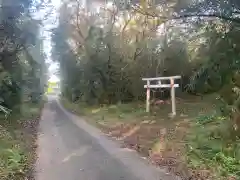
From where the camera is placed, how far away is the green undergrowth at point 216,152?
8367mm

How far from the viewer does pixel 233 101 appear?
11.2 meters

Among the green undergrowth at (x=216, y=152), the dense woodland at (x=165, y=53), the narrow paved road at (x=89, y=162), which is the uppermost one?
the dense woodland at (x=165, y=53)

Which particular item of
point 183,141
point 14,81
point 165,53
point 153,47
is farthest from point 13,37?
point 183,141

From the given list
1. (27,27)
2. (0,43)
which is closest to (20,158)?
(0,43)

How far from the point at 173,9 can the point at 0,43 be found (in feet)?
→ 31.5

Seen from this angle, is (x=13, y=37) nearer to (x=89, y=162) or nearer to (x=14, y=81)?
(x=14, y=81)

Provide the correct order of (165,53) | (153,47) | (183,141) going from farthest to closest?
(153,47), (165,53), (183,141)

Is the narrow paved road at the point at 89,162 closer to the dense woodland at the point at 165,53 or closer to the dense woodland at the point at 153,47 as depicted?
the dense woodland at the point at 165,53

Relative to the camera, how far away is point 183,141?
12.2 meters

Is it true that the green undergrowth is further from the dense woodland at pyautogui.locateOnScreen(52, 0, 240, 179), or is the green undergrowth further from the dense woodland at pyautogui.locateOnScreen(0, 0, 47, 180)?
the dense woodland at pyautogui.locateOnScreen(0, 0, 47, 180)

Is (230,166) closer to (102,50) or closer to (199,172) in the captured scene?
(199,172)

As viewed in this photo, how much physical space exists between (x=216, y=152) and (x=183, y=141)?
260 cm

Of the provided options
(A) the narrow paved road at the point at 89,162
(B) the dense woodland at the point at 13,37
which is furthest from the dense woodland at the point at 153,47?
(B) the dense woodland at the point at 13,37

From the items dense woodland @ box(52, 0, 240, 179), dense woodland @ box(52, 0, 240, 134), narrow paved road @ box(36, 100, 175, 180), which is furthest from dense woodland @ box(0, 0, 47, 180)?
dense woodland @ box(52, 0, 240, 134)
